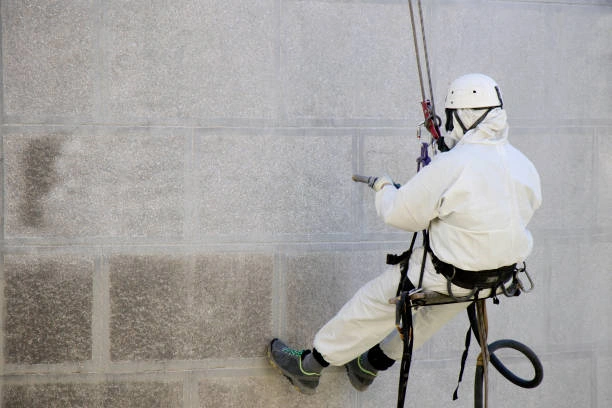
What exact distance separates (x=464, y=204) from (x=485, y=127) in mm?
359

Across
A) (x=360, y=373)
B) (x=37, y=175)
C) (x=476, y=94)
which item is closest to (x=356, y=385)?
(x=360, y=373)

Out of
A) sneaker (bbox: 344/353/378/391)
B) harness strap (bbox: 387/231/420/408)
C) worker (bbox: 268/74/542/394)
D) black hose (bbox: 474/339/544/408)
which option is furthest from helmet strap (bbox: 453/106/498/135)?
sneaker (bbox: 344/353/378/391)

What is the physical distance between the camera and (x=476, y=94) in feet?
9.49

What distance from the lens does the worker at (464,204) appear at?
2.78m

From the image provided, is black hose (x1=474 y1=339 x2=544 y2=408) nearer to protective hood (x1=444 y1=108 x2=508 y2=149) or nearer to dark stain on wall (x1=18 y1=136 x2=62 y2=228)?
protective hood (x1=444 y1=108 x2=508 y2=149)

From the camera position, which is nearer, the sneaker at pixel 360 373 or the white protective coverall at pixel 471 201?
the white protective coverall at pixel 471 201

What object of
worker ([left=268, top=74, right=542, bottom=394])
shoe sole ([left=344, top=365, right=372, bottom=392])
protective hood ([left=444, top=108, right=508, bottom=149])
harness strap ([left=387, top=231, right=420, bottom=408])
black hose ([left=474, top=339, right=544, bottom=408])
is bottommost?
shoe sole ([left=344, top=365, right=372, bottom=392])

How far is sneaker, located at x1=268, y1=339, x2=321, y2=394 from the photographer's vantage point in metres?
3.51

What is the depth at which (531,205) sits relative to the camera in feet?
9.71

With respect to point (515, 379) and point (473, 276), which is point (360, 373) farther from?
point (473, 276)

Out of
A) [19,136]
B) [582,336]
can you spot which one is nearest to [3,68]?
[19,136]

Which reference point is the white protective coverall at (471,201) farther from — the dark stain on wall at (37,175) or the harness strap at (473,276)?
the dark stain on wall at (37,175)

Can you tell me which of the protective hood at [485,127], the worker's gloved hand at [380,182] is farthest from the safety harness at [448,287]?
the protective hood at [485,127]

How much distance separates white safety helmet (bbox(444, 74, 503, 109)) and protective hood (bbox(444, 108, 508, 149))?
0.10 ft
